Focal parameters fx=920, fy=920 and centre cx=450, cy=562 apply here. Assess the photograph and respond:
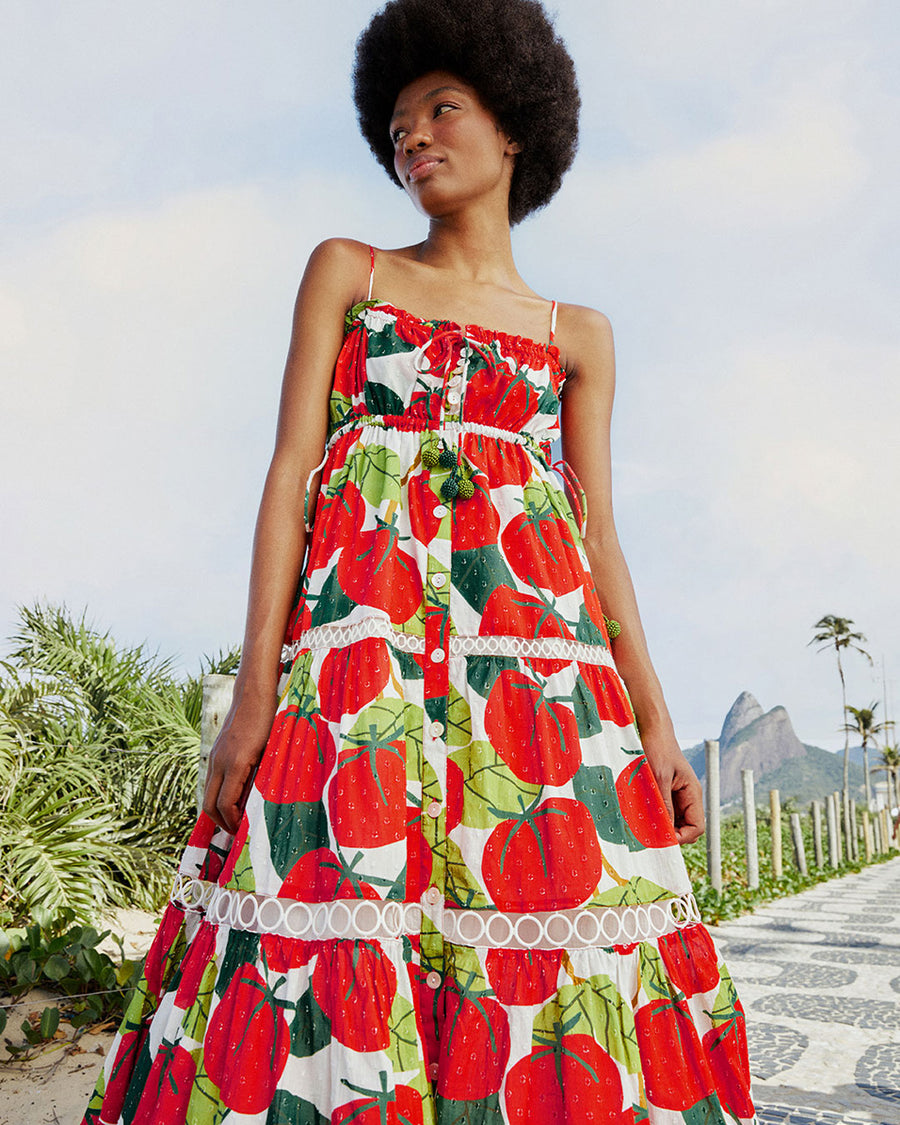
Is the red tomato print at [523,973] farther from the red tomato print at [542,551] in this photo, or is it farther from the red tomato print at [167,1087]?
the red tomato print at [542,551]

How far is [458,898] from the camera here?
142 cm

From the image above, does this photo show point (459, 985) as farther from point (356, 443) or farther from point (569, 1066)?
point (356, 443)

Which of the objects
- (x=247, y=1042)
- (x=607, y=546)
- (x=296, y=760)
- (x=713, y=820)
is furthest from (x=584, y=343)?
(x=713, y=820)

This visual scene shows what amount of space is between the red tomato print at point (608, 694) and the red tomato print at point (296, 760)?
1.55ft

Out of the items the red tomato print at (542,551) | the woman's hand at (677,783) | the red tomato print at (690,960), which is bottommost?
Answer: the red tomato print at (690,960)

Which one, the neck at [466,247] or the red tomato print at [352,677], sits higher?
the neck at [466,247]

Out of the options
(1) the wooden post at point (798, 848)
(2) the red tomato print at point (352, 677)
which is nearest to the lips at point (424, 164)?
(2) the red tomato print at point (352, 677)

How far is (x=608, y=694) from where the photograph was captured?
1.66 metres

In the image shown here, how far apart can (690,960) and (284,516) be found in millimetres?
1045

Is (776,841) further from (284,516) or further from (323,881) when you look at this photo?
(323,881)

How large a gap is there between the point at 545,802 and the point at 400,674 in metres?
0.31

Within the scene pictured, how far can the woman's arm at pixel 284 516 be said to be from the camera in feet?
5.06

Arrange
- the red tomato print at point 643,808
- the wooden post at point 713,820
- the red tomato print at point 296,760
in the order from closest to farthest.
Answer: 1. the red tomato print at point 296,760
2. the red tomato print at point 643,808
3. the wooden post at point 713,820

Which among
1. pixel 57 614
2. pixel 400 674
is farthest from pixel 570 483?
pixel 57 614
